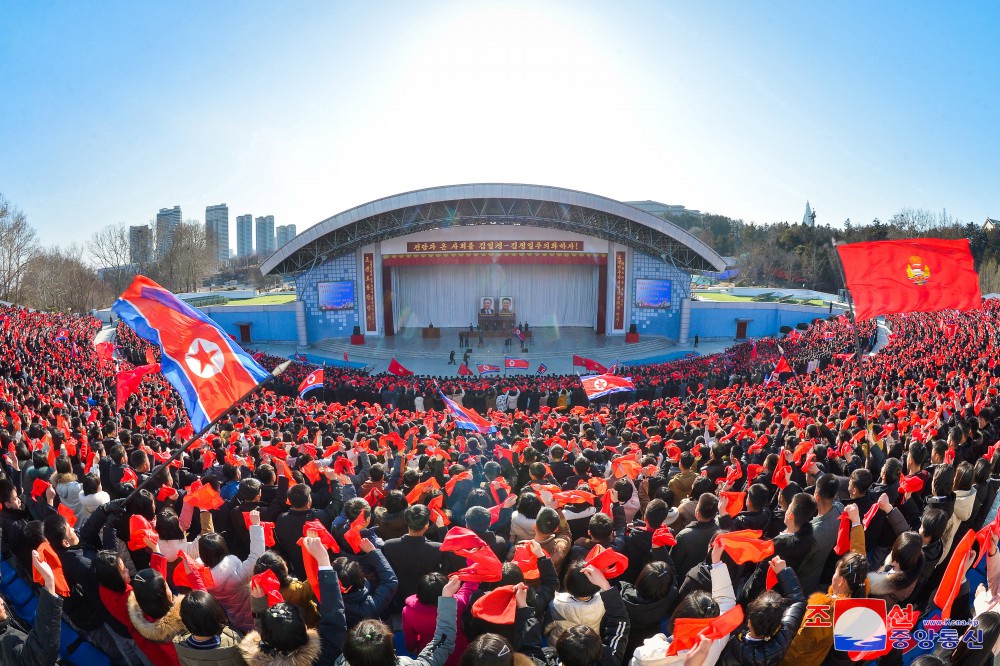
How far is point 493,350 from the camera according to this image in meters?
26.5

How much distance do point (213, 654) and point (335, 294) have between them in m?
27.5

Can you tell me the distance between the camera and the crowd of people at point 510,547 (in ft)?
7.70

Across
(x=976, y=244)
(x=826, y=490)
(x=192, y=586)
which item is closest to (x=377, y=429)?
(x=192, y=586)

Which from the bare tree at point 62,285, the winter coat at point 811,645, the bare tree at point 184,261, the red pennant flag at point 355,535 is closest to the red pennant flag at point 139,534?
the red pennant flag at point 355,535

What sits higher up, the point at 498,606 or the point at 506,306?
the point at 506,306

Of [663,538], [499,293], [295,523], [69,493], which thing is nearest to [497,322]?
[499,293]

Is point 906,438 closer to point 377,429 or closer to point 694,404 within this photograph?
point 694,404

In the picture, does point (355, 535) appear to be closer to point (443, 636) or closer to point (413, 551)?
point (413, 551)

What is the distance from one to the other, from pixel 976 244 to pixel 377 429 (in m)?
44.9

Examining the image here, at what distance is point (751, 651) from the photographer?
7.55 feet

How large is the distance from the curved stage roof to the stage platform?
430cm

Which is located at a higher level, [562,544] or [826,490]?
[826,490]

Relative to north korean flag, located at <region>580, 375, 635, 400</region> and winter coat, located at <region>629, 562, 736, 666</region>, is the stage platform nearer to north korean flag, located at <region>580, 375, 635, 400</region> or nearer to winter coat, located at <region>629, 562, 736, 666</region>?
north korean flag, located at <region>580, 375, 635, 400</region>

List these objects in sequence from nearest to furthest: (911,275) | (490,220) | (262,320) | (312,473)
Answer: (312,473), (911,275), (490,220), (262,320)
